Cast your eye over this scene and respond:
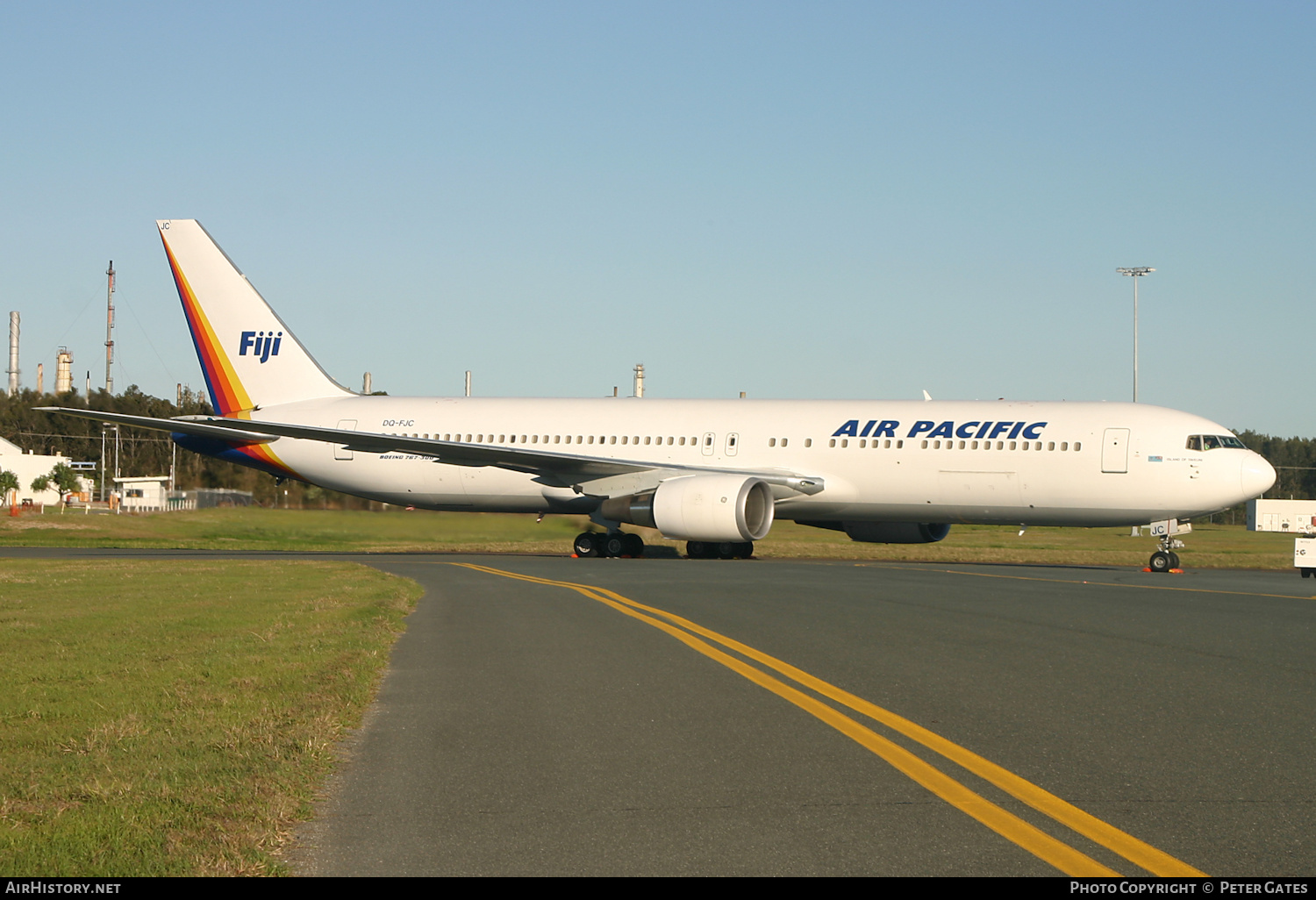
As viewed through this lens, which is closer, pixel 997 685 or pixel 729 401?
pixel 997 685

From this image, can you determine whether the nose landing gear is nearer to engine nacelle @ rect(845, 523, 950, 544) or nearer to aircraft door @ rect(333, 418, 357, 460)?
engine nacelle @ rect(845, 523, 950, 544)

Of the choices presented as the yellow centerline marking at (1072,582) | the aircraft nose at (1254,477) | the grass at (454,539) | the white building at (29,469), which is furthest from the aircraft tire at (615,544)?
the white building at (29,469)

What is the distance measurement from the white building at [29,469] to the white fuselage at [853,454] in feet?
192

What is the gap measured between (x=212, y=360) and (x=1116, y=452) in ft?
79.4

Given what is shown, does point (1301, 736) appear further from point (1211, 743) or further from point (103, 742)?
point (103, 742)

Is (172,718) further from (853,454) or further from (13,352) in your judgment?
(13,352)

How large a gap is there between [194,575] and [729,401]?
50.2 feet

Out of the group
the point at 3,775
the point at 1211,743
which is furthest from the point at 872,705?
the point at 3,775

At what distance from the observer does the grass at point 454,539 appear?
30.7m

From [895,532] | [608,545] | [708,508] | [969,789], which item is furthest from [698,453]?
[969,789]

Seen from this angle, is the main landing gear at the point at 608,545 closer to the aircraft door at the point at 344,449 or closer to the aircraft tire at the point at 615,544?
the aircraft tire at the point at 615,544

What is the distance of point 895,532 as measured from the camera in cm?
3125

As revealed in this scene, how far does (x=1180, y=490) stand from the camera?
2673 centimetres
